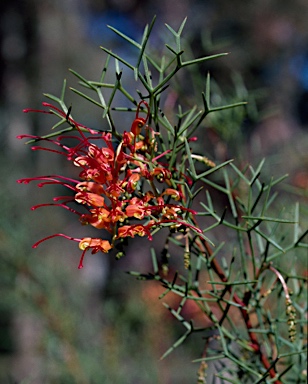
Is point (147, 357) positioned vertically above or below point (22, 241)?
below

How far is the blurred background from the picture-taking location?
0.64 m

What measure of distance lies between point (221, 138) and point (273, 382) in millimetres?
215

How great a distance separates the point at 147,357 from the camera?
70cm

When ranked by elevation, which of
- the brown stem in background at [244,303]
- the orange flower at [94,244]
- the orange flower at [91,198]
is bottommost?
the brown stem in background at [244,303]

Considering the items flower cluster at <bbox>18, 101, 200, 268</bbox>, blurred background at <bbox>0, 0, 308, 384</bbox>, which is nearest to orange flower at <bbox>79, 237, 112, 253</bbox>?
flower cluster at <bbox>18, 101, 200, 268</bbox>

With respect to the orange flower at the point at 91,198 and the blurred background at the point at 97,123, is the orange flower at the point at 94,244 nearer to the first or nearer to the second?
the orange flower at the point at 91,198

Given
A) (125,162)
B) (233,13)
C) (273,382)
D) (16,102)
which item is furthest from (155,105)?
(233,13)

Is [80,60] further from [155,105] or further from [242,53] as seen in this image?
[155,105]

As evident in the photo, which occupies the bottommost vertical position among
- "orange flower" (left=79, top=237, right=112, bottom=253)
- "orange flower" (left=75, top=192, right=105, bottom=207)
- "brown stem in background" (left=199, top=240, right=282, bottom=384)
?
"brown stem in background" (left=199, top=240, right=282, bottom=384)

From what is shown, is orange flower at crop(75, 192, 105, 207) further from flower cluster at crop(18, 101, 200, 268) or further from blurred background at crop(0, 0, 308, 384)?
blurred background at crop(0, 0, 308, 384)

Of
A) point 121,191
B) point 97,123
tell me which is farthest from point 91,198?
point 97,123

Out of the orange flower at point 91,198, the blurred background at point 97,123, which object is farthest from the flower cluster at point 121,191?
the blurred background at point 97,123

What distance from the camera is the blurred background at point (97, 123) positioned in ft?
2.10

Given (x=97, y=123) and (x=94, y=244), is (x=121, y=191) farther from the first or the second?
(x=97, y=123)
